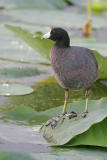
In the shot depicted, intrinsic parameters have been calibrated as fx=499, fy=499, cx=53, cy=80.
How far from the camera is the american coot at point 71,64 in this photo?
3617 millimetres

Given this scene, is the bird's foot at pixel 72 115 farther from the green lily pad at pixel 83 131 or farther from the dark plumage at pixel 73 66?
the dark plumage at pixel 73 66

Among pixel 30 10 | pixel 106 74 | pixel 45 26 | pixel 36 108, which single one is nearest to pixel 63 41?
pixel 36 108

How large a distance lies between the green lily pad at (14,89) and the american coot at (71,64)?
116 cm

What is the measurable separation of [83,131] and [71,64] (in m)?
0.54

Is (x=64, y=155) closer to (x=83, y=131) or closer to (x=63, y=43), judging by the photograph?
(x=83, y=131)

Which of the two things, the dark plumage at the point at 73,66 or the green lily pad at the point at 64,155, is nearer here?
the green lily pad at the point at 64,155

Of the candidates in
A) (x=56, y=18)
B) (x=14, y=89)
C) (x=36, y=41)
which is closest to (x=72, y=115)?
(x=14, y=89)

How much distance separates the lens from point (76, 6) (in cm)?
1005

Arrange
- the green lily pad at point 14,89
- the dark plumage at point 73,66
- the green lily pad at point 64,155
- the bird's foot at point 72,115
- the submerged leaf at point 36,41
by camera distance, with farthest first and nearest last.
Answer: the submerged leaf at point 36,41
the green lily pad at point 14,89
the bird's foot at point 72,115
the dark plumage at point 73,66
the green lily pad at point 64,155

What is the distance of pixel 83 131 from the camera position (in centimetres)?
332

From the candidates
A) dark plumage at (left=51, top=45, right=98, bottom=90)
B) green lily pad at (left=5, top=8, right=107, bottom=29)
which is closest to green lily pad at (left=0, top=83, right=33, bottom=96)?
dark plumage at (left=51, top=45, right=98, bottom=90)

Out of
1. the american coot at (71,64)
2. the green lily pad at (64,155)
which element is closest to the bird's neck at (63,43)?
the american coot at (71,64)

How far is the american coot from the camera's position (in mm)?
3617

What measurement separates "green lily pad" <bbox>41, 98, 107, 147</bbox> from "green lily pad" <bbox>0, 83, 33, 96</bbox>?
3.82ft
